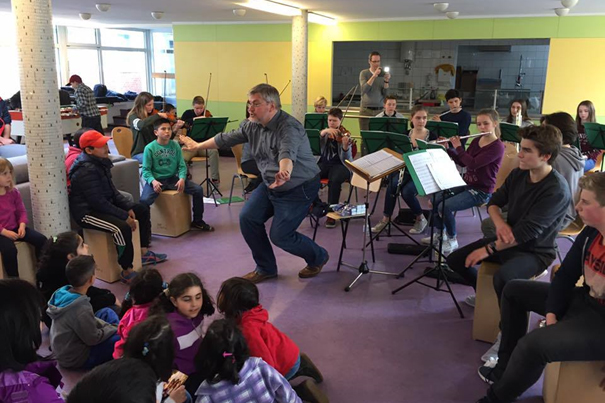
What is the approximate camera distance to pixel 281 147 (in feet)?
11.8

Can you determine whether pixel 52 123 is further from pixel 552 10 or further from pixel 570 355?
pixel 552 10

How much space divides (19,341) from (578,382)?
2214 mm

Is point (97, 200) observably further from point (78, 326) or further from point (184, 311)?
point (184, 311)

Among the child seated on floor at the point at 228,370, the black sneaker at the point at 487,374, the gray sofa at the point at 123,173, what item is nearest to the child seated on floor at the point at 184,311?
the child seated on floor at the point at 228,370

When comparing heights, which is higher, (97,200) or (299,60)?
(299,60)

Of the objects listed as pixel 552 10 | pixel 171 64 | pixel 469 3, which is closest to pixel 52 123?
pixel 469 3

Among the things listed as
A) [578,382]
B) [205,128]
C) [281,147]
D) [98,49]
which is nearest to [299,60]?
[205,128]

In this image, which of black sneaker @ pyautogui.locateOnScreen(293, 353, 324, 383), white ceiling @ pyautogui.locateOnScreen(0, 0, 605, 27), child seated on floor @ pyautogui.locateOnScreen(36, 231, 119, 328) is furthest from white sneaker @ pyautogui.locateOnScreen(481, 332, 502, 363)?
white ceiling @ pyautogui.locateOnScreen(0, 0, 605, 27)

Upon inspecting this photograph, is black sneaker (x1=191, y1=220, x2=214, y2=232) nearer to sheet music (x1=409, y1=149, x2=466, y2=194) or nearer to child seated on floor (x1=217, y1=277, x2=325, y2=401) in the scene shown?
sheet music (x1=409, y1=149, x2=466, y2=194)

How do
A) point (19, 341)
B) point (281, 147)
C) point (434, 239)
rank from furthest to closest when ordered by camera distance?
point (434, 239)
point (281, 147)
point (19, 341)

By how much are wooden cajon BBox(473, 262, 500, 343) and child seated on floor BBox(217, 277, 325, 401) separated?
122 cm

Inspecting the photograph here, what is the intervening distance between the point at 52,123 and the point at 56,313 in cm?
161

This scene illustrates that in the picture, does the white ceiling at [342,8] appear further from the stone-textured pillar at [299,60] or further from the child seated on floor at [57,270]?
the child seated on floor at [57,270]

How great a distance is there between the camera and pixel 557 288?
7.81ft
